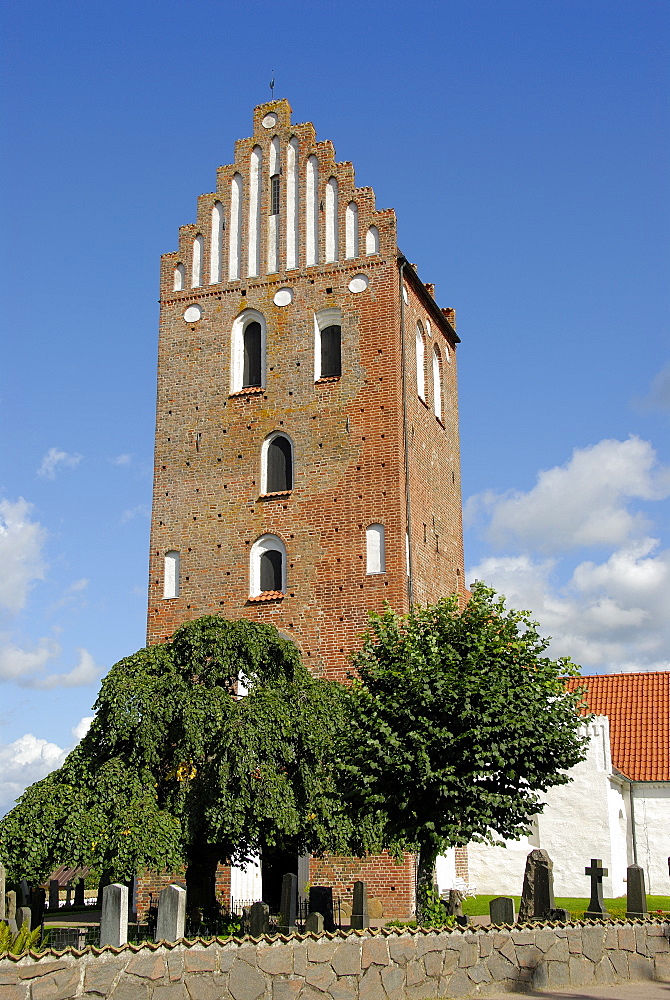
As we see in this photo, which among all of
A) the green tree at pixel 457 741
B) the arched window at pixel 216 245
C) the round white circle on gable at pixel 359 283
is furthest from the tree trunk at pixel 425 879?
the arched window at pixel 216 245

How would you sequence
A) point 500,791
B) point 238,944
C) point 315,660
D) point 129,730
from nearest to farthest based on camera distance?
point 238,944
point 500,791
point 129,730
point 315,660

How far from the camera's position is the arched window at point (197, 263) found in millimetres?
27975

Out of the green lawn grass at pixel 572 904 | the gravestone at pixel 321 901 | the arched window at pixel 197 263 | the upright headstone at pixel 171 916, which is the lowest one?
the green lawn grass at pixel 572 904

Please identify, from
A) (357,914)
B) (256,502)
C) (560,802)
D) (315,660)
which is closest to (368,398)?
(256,502)

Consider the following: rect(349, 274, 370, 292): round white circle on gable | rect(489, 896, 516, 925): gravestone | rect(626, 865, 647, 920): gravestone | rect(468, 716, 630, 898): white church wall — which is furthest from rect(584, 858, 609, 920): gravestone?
→ rect(349, 274, 370, 292): round white circle on gable

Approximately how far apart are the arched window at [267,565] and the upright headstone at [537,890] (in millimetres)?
10677

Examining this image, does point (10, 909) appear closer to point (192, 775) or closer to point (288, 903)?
point (192, 775)

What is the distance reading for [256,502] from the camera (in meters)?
25.5

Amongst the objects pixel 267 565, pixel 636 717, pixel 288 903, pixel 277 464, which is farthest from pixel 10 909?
pixel 636 717

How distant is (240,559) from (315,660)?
3.19 m

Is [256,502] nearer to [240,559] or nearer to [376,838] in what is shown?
[240,559]

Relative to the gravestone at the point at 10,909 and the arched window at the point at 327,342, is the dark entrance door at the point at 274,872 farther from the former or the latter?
the arched window at the point at 327,342

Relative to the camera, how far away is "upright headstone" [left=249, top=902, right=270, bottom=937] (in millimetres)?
12500

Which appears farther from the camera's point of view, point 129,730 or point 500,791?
point 129,730
